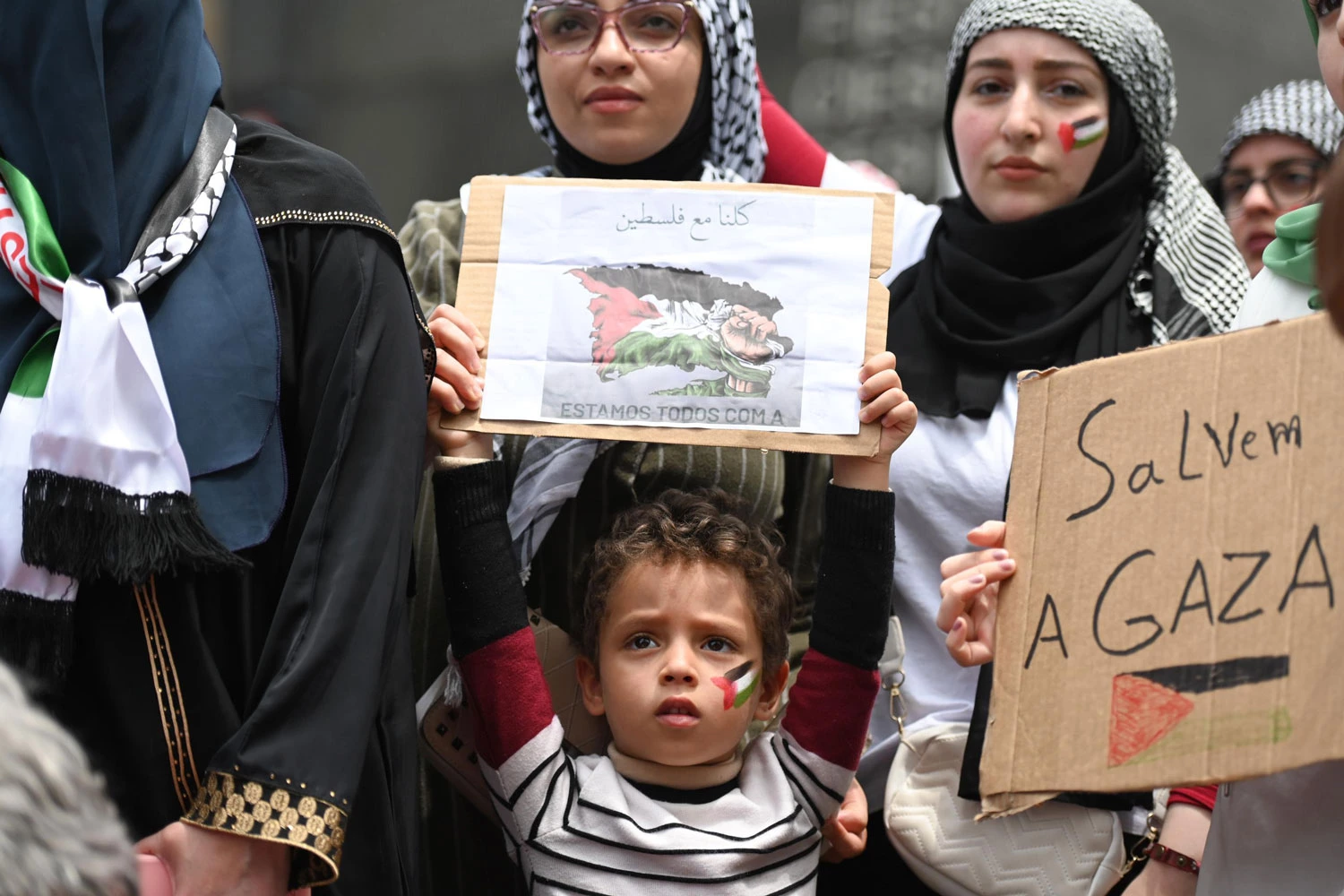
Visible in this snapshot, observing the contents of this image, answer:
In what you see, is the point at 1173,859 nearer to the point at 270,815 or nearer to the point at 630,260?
the point at 630,260

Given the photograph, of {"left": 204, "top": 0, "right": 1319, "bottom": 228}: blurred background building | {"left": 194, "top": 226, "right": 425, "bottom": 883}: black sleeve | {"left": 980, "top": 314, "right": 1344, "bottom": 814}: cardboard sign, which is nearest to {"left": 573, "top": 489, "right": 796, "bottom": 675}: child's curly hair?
{"left": 194, "top": 226, "right": 425, "bottom": 883}: black sleeve

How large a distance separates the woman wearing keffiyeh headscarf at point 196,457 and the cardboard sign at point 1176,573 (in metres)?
0.83

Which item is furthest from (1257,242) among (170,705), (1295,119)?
(170,705)

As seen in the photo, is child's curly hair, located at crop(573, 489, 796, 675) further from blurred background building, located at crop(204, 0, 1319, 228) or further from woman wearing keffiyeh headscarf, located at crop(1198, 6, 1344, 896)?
blurred background building, located at crop(204, 0, 1319, 228)

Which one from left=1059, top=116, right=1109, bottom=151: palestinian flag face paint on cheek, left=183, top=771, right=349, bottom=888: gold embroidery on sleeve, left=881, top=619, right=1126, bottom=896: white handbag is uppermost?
left=1059, top=116, right=1109, bottom=151: palestinian flag face paint on cheek

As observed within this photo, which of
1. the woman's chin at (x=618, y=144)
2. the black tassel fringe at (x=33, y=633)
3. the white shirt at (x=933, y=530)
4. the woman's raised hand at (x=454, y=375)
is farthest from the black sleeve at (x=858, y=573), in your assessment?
the black tassel fringe at (x=33, y=633)

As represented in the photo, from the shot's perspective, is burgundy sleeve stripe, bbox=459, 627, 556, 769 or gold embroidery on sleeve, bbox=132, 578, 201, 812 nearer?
gold embroidery on sleeve, bbox=132, 578, 201, 812

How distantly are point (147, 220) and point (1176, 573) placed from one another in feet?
4.44

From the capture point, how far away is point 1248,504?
6.29 feet

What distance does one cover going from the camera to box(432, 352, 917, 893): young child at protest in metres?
2.50

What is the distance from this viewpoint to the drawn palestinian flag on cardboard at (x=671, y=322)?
8.53ft

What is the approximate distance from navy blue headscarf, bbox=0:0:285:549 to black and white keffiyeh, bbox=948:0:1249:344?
1.68 metres

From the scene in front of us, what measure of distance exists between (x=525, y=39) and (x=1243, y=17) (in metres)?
3.45

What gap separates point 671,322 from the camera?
2.65 metres
